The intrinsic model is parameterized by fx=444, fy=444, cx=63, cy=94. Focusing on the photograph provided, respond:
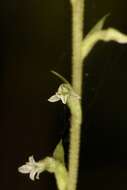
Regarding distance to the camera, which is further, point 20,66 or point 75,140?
point 20,66

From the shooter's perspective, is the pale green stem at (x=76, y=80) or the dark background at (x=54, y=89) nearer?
the pale green stem at (x=76, y=80)

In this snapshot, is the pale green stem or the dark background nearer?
the pale green stem

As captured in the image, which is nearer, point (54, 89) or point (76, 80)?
point (76, 80)

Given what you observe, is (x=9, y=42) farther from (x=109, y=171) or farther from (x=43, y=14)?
(x=109, y=171)

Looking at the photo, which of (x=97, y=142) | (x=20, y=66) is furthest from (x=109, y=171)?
(x=20, y=66)
